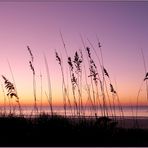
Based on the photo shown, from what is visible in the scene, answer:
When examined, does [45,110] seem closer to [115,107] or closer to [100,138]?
[115,107]

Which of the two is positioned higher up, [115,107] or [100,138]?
[115,107]

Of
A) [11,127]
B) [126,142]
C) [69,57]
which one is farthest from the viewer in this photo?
[69,57]

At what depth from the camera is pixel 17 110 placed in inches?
179

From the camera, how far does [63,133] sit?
3.70 m

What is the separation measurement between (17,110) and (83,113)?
32.9 inches

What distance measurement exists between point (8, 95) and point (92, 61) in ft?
3.23

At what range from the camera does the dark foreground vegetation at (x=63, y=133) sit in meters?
3.42

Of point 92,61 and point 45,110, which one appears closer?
point 92,61

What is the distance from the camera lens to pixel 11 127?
12.6 ft

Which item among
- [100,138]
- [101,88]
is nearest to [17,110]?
[101,88]

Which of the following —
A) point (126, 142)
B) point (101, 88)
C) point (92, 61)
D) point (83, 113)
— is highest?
point (92, 61)

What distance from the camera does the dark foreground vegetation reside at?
3424mm

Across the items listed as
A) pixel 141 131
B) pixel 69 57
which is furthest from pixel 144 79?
pixel 69 57

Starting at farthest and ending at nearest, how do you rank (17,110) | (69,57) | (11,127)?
(17,110) < (69,57) < (11,127)
